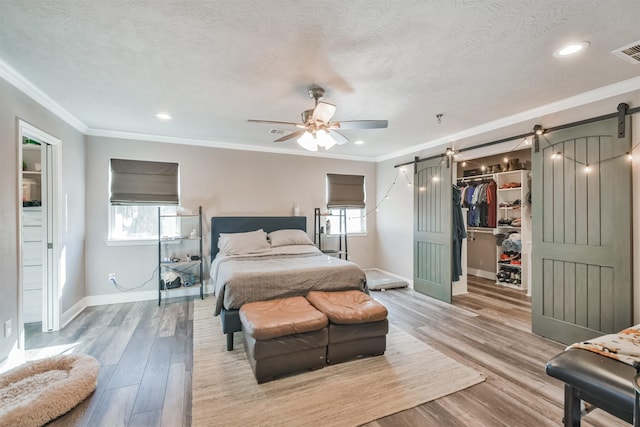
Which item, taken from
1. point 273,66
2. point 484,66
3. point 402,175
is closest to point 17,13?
point 273,66

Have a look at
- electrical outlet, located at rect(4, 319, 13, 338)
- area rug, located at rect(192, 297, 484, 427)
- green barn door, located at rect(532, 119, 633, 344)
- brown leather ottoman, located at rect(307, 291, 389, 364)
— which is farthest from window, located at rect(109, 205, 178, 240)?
green barn door, located at rect(532, 119, 633, 344)

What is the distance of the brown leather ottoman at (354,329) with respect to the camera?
2.47m

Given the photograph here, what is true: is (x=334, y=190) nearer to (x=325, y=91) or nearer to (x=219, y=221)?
(x=219, y=221)

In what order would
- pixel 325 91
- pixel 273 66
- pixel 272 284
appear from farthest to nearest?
pixel 272 284
pixel 325 91
pixel 273 66

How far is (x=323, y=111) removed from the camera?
2.43 m

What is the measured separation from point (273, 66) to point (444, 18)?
128 centimetres

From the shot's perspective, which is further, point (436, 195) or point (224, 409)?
point (436, 195)

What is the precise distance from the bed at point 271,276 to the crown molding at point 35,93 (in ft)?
8.01

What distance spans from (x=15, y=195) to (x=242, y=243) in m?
2.44

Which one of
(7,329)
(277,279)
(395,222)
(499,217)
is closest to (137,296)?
(7,329)

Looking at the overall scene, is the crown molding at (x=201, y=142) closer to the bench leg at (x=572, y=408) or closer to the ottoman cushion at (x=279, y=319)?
the ottoman cushion at (x=279, y=319)

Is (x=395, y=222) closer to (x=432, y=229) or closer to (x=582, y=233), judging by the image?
(x=432, y=229)

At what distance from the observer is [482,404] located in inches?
78.5

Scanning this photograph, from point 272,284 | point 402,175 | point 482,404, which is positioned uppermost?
point 402,175
